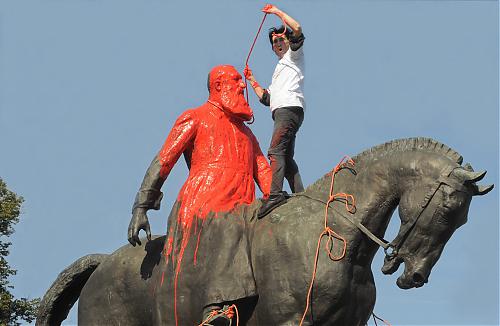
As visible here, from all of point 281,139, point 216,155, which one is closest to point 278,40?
point 281,139

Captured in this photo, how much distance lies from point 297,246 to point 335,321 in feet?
2.60

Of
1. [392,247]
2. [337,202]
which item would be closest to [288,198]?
[337,202]

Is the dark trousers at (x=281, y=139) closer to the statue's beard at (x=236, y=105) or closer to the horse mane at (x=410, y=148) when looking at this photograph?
the statue's beard at (x=236, y=105)

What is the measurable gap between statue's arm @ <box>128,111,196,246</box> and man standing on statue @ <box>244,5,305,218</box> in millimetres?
938

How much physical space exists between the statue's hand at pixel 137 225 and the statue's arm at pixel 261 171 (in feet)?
4.58

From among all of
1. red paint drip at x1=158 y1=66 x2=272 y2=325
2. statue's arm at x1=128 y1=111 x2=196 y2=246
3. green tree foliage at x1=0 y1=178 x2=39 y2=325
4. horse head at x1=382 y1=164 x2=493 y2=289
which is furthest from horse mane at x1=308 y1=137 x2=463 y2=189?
green tree foliage at x1=0 y1=178 x2=39 y2=325

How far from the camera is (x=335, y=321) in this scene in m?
9.93

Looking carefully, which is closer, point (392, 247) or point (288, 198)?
point (392, 247)

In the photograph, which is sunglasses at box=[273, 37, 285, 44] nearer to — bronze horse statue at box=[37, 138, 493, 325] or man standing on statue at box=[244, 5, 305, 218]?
man standing on statue at box=[244, 5, 305, 218]

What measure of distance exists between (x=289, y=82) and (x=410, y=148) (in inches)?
62.8

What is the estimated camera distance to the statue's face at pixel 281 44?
11219mm

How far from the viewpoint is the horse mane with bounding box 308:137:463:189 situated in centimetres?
988

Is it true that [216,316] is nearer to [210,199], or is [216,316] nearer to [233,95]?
[210,199]

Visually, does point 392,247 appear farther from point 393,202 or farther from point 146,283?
point 146,283
